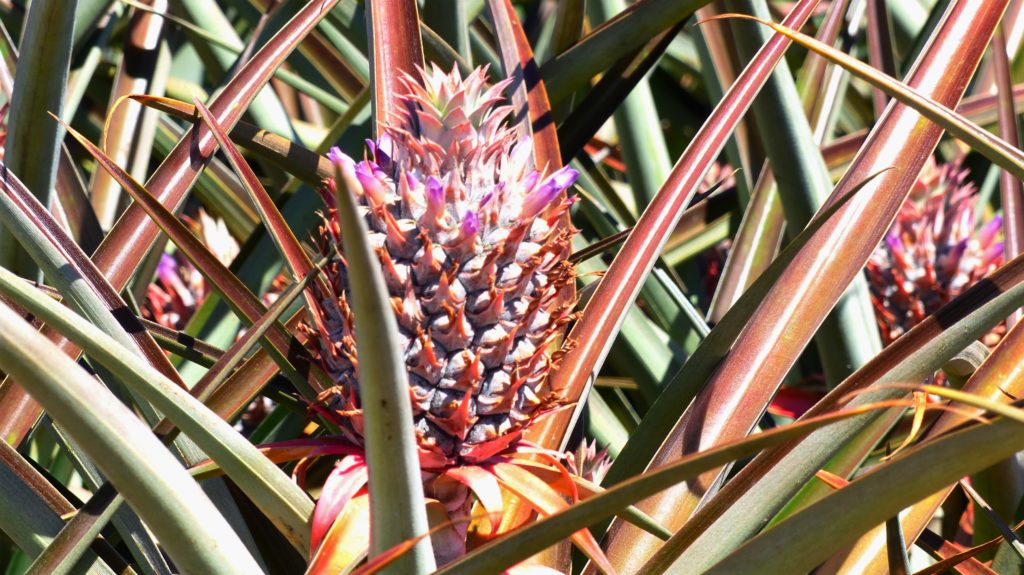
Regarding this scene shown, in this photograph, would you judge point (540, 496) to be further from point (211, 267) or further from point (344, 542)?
point (211, 267)

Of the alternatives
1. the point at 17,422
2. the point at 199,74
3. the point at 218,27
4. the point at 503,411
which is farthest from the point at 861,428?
the point at 199,74

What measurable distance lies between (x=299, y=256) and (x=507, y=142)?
0.58 feet

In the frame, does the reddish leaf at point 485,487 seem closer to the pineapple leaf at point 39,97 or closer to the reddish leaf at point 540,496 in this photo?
the reddish leaf at point 540,496

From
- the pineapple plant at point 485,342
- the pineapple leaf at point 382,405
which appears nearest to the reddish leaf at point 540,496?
the pineapple plant at point 485,342

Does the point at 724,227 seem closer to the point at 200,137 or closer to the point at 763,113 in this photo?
the point at 763,113

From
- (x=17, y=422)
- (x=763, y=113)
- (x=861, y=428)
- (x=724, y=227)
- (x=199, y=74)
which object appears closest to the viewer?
(x=861, y=428)

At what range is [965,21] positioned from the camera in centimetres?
82

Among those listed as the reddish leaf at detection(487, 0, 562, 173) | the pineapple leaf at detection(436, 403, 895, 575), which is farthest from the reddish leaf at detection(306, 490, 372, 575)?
the reddish leaf at detection(487, 0, 562, 173)

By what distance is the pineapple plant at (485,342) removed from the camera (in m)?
0.45

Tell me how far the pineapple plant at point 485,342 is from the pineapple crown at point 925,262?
1.34 feet

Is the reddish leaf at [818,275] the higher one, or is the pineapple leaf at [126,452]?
the reddish leaf at [818,275]

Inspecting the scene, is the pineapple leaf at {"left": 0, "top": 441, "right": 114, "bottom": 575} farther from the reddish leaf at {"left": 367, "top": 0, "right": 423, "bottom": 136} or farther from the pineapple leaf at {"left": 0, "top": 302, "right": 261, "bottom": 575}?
the reddish leaf at {"left": 367, "top": 0, "right": 423, "bottom": 136}

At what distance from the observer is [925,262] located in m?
1.59

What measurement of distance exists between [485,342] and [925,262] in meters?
1.20
